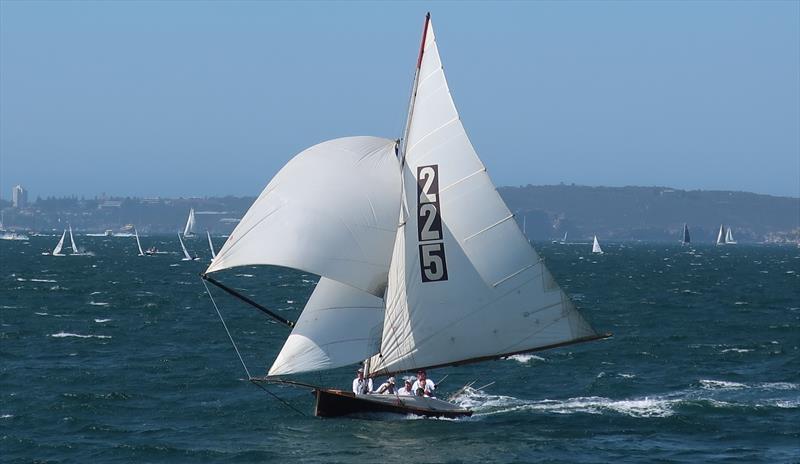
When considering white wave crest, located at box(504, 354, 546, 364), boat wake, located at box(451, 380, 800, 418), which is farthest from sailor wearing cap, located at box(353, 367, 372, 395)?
white wave crest, located at box(504, 354, 546, 364)

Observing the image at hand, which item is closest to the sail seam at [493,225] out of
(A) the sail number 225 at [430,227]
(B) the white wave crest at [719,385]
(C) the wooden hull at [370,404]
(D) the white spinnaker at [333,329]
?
(A) the sail number 225 at [430,227]

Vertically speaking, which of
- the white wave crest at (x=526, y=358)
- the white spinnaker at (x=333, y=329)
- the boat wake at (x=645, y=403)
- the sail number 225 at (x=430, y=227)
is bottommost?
the boat wake at (x=645, y=403)

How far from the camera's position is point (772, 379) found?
48688 mm

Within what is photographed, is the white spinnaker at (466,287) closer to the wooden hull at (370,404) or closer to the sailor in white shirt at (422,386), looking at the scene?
the wooden hull at (370,404)

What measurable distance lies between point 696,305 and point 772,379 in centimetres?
3889

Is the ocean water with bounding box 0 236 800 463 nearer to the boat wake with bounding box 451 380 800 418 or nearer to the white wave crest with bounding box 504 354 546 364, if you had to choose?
the boat wake with bounding box 451 380 800 418

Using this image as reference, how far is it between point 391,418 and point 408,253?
5.25 metres

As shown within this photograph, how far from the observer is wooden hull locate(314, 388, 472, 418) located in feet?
119

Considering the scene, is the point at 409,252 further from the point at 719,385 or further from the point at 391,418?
the point at 719,385

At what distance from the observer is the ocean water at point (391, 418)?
34.6 m

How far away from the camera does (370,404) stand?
36.2 meters

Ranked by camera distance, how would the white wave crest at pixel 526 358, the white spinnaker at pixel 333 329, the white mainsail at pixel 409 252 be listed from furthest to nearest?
the white wave crest at pixel 526 358
the white spinnaker at pixel 333 329
the white mainsail at pixel 409 252

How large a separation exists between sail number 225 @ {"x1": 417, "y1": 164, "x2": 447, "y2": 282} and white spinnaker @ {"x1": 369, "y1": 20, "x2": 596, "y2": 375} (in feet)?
0.44

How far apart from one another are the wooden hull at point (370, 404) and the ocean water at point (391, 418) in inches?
14.1
